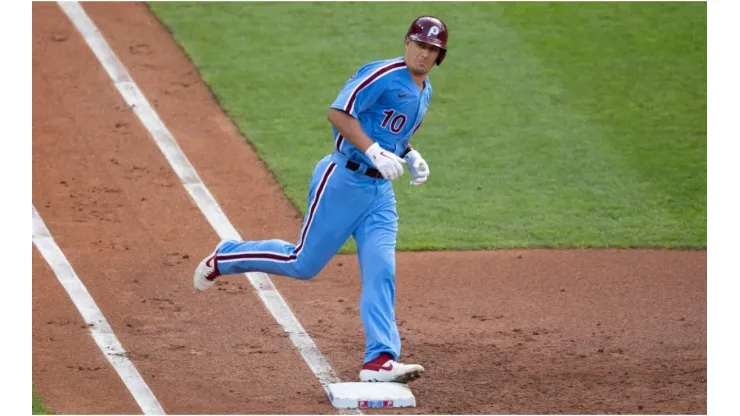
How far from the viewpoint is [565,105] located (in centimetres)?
1157

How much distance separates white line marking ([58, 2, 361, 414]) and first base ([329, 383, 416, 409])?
58 millimetres

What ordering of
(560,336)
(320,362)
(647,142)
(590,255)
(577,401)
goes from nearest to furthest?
(577,401)
(320,362)
(560,336)
(590,255)
(647,142)

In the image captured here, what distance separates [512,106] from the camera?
11523 mm

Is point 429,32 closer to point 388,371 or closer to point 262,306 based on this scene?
point 388,371

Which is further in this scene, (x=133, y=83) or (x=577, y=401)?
(x=133, y=83)

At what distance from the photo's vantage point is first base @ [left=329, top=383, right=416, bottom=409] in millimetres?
6410

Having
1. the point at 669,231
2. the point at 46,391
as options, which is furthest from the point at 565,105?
the point at 46,391

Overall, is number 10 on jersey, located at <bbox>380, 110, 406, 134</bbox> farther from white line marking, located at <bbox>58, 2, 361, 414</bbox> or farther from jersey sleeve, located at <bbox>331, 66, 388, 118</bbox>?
white line marking, located at <bbox>58, 2, 361, 414</bbox>

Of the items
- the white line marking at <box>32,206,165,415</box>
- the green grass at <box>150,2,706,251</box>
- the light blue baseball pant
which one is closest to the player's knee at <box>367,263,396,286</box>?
the light blue baseball pant

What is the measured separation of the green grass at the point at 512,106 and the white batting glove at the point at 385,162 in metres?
2.96

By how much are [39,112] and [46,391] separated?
16.1ft

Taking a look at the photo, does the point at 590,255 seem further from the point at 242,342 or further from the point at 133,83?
the point at 133,83

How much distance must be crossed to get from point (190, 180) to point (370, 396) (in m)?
4.06

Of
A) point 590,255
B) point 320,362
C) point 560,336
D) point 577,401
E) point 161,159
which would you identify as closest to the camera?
point 577,401
